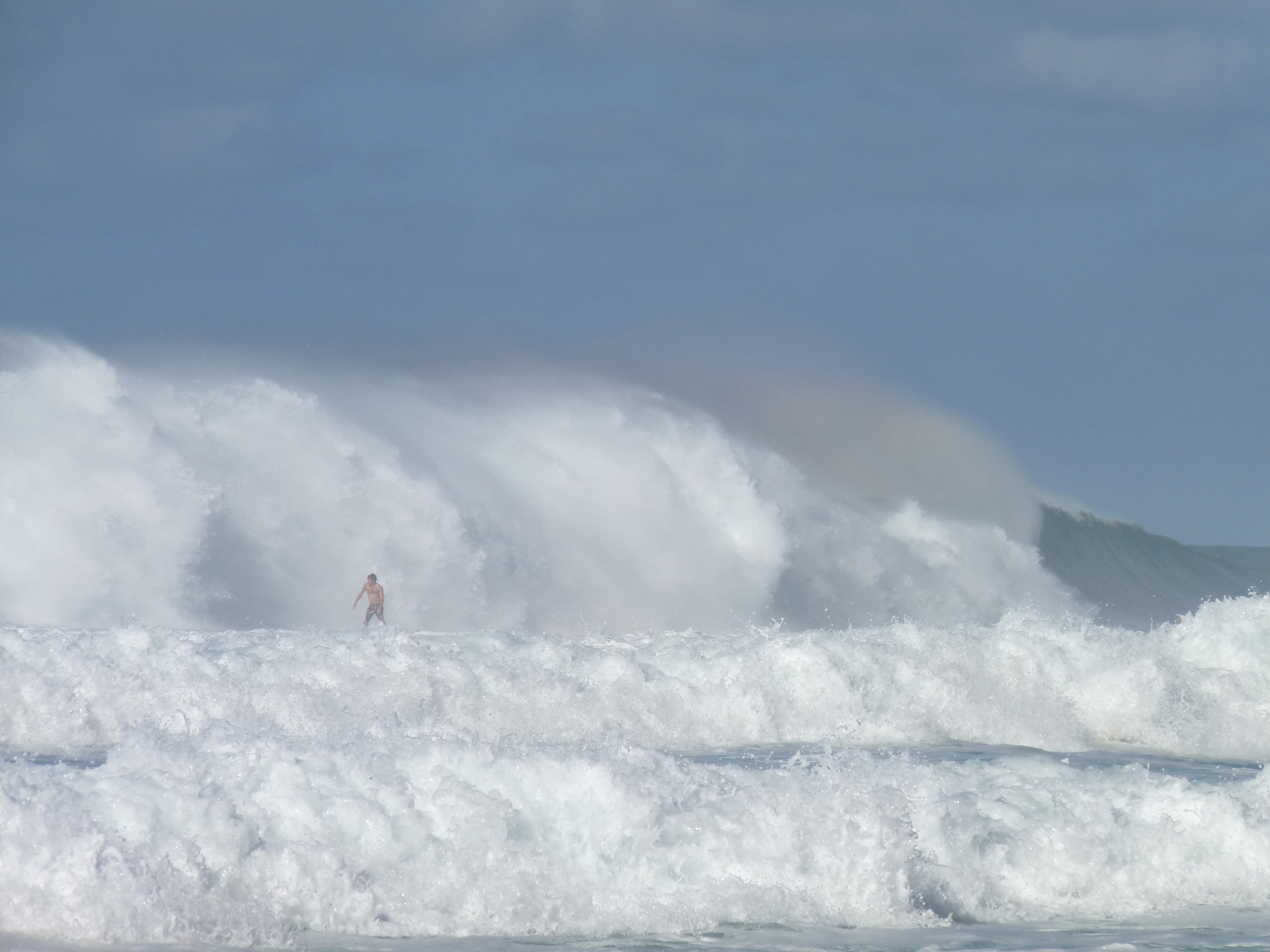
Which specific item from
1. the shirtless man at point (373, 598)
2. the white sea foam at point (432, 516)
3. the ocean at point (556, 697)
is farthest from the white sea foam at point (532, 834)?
the white sea foam at point (432, 516)

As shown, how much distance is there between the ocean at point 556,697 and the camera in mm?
6332

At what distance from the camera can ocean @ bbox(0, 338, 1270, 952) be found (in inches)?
249

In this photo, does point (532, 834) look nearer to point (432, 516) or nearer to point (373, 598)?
point (373, 598)

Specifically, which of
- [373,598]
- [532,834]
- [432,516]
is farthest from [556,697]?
[432,516]

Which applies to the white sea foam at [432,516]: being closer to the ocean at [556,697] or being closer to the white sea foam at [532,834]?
the ocean at [556,697]

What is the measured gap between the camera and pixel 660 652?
13617mm

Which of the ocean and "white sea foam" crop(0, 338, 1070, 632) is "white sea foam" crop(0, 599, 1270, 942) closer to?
the ocean

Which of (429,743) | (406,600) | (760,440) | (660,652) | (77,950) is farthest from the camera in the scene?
(760,440)

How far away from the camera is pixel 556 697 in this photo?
12.6m

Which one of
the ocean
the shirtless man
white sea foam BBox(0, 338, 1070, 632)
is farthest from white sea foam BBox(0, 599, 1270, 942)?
white sea foam BBox(0, 338, 1070, 632)

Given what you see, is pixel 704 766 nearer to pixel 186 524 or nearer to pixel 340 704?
pixel 340 704

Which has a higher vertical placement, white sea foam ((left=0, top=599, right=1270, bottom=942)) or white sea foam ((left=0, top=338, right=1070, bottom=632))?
white sea foam ((left=0, top=338, right=1070, bottom=632))

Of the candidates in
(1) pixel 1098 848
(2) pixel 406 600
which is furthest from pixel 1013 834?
(2) pixel 406 600

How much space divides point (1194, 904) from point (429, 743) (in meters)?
4.00
